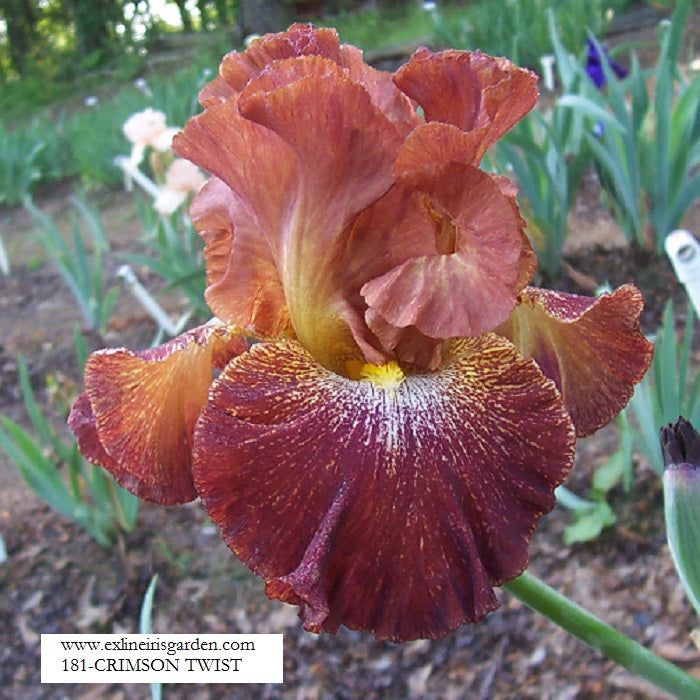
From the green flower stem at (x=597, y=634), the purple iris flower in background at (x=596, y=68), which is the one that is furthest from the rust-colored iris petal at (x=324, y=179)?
the purple iris flower in background at (x=596, y=68)

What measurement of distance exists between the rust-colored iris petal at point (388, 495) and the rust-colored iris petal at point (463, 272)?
2.8 inches

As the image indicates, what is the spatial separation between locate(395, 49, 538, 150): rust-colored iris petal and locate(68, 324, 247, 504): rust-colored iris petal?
0.29 metres

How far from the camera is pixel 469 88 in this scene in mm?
633

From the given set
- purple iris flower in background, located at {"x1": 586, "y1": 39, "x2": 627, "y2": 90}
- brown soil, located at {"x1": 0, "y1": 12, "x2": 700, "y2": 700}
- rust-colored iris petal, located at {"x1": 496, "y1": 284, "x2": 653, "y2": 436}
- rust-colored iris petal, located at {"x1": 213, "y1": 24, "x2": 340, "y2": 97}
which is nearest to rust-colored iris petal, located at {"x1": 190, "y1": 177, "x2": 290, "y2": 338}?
rust-colored iris petal, located at {"x1": 213, "y1": 24, "x2": 340, "y2": 97}

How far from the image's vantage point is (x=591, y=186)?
3125 mm

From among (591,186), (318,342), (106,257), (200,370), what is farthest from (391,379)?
(106,257)

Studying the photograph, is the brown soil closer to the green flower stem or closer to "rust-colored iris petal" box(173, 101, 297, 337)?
the green flower stem

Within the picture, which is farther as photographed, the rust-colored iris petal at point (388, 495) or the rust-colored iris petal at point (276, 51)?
the rust-colored iris petal at point (276, 51)

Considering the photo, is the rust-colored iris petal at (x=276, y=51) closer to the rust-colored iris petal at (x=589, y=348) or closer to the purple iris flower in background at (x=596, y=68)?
the rust-colored iris petal at (x=589, y=348)

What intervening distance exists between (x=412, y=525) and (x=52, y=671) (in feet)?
1.65

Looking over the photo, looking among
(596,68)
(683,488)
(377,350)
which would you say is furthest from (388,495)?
(596,68)

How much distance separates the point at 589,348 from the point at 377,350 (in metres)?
0.22

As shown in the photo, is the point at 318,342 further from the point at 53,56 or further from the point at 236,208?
the point at 53,56

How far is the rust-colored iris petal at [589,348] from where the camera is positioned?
71 cm
